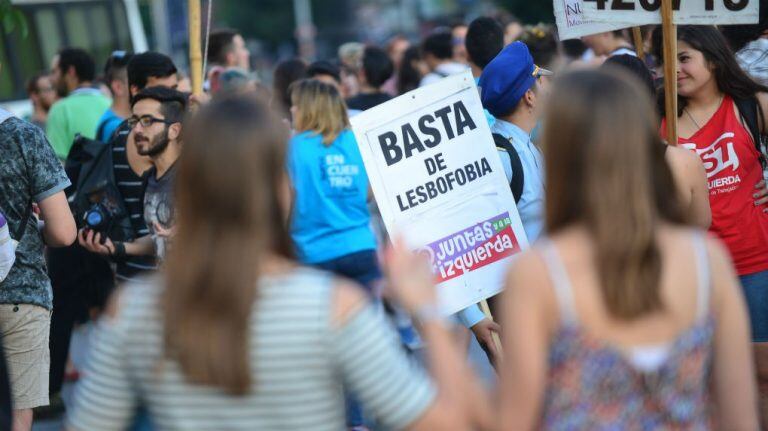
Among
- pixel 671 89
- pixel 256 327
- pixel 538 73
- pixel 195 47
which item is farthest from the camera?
pixel 195 47

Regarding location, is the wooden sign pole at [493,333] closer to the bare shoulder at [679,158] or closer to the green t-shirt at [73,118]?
the bare shoulder at [679,158]

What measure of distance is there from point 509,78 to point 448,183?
545 mm

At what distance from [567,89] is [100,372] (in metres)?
1.18

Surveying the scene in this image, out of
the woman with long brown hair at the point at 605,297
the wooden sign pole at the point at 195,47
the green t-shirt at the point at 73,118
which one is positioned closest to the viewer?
the woman with long brown hair at the point at 605,297

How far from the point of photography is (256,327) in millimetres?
2533

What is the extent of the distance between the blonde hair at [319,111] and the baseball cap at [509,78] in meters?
1.93

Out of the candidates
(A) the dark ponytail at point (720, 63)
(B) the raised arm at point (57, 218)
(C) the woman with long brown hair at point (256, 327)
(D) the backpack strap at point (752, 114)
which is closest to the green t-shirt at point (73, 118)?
(B) the raised arm at point (57, 218)

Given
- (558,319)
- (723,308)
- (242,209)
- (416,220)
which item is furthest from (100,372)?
(416,220)

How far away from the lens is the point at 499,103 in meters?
5.29

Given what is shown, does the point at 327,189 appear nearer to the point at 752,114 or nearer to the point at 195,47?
the point at 195,47

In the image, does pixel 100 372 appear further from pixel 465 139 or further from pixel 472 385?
pixel 465 139

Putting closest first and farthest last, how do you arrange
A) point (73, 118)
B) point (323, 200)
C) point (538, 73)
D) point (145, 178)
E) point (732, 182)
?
point (732, 182) → point (538, 73) → point (145, 178) → point (323, 200) → point (73, 118)

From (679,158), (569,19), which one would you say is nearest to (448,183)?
(679,158)

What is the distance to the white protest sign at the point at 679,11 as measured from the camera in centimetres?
507
